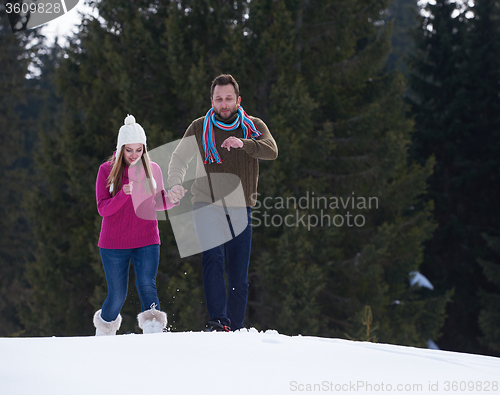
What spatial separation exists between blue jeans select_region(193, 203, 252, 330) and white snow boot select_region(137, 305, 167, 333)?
0.37m

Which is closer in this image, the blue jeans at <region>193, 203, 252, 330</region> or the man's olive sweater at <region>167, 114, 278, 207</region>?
the blue jeans at <region>193, 203, 252, 330</region>

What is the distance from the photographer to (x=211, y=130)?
4.63 m

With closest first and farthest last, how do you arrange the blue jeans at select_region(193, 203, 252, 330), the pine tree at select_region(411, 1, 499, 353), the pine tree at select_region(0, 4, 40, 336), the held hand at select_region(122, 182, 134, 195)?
the held hand at select_region(122, 182, 134, 195), the blue jeans at select_region(193, 203, 252, 330), the pine tree at select_region(411, 1, 499, 353), the pine tree at select_region(0, 4, 40, 336)

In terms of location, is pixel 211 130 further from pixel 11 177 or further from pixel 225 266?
pixel 11 177

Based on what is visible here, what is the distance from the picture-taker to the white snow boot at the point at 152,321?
14.0 ft

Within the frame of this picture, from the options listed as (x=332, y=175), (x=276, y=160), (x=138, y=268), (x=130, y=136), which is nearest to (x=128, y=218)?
(x=138, y=268)

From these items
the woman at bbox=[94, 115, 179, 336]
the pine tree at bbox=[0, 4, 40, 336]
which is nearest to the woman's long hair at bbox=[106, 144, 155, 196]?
the woman at bbox=[94, 115, 179, 336]

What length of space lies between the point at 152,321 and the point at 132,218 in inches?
28.9

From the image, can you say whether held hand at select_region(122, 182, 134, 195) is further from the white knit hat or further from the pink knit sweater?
the white knit hat

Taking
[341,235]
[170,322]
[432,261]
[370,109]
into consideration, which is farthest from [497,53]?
[170,322]

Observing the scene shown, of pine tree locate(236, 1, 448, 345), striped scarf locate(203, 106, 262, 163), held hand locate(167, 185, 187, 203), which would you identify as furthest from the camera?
pine tree locate(236, 1, 448, 345)

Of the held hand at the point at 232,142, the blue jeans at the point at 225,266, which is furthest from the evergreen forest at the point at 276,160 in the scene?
the held hand at the point at 232,142

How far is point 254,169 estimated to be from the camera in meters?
4.71

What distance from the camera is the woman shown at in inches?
170
